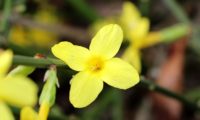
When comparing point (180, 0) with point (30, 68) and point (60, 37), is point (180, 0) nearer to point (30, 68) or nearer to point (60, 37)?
point (60, 37)

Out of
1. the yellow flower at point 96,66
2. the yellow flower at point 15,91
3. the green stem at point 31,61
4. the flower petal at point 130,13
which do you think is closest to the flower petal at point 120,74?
the yellow flower at point 96,66

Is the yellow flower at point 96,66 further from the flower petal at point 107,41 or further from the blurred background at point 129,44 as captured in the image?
the blurred background at point 129,44

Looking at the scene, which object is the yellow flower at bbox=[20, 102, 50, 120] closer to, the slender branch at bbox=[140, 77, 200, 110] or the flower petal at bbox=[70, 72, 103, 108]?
the flower petal at bbox=[70, 72, 103, 108]

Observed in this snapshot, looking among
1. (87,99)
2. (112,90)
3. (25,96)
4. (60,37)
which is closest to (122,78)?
(87,99)

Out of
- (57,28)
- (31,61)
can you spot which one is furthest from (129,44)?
(31,61)

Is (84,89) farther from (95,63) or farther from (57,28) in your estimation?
(57,28)

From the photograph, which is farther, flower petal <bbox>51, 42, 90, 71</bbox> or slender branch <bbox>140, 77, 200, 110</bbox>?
slender branch <bbox>140, 77, 200, 110</bbox>

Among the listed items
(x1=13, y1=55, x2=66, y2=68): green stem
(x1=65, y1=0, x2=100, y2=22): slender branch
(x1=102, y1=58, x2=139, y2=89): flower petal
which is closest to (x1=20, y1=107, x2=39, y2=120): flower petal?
(x1=13, y1=55, x2=66, y2=68): green stem
